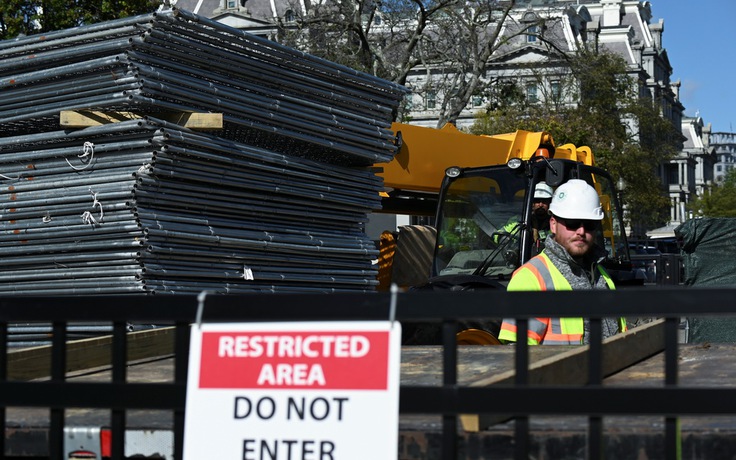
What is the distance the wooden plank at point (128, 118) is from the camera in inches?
280

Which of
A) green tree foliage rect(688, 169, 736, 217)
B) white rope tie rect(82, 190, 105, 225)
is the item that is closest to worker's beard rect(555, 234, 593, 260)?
white rope tie rect(82, 190, 105, 225)

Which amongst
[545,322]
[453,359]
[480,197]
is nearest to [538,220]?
[480,197]

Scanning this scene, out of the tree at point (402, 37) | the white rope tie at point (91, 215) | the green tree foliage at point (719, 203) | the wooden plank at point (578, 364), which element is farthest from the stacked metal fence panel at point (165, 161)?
the green tree foliage at point (719, 203)

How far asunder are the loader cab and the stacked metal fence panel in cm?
201

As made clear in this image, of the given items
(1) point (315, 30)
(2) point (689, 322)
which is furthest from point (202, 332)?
(1) point (315, 30)

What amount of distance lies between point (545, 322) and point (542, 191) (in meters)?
4.63

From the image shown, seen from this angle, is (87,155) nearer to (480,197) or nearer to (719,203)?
(480,197)

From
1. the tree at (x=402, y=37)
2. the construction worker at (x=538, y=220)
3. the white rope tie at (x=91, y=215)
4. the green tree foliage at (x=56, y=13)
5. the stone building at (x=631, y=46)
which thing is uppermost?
the stone building at (x=631, y=46)

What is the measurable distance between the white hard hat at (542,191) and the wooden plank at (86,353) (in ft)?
17.7

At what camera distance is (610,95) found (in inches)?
1980

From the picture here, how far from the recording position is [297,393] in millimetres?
2855

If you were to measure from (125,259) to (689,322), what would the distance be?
26.0ft

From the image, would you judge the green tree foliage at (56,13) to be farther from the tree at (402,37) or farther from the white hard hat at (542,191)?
the white hard hat at (542,191)

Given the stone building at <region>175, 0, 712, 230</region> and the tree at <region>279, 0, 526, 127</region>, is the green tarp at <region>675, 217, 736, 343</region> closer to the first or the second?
the tree at <region>279, 0, 526, 127</region>
